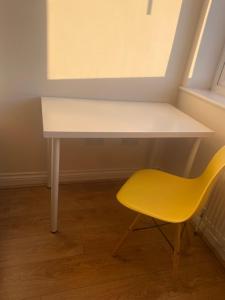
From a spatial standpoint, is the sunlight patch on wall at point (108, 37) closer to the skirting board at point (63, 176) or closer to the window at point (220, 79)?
the window at point (220, 79)

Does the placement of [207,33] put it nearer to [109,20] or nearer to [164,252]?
[109,20]

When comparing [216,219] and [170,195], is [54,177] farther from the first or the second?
[216,219]

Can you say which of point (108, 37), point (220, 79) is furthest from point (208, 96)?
point (108, 37)

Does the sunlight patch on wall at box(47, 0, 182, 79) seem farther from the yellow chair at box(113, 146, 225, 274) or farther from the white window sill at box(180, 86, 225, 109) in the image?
the yellow chair at box(113, 146, 225, 274)

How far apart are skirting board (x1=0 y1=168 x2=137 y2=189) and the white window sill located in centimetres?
84

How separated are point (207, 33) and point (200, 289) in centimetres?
166

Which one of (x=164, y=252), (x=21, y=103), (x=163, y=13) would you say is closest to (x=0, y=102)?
(x=21, y=103)

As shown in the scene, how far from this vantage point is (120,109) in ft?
5.29

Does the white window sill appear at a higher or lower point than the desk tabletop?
higher

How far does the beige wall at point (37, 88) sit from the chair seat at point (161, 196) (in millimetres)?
661

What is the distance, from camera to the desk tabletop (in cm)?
119

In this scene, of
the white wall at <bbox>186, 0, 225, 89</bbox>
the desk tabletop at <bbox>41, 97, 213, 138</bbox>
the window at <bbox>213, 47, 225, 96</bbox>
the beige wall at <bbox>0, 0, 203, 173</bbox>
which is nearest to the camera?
the desk tabletop at <bbox>41, 97, 213, 138</bbox>

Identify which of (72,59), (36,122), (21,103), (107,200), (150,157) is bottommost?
(107,200)

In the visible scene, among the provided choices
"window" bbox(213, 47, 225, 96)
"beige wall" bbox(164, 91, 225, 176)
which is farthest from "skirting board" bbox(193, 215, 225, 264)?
"window" bbox(213, 47, 225, 96)
